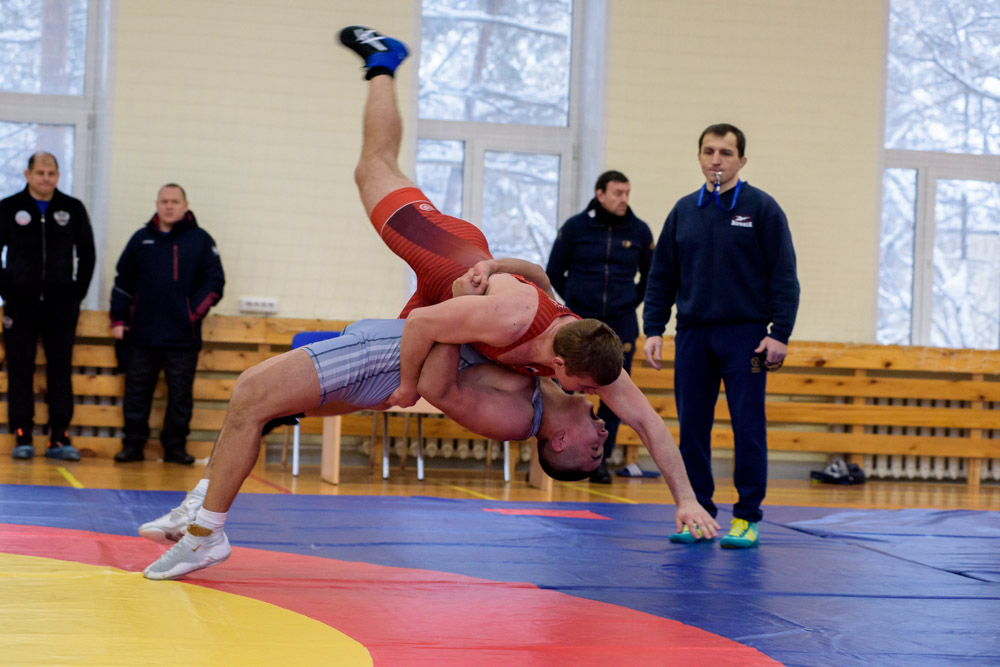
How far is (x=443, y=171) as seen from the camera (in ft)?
25.1

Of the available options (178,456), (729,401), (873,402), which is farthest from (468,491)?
(873,402)

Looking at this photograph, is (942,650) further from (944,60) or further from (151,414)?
(944,60)

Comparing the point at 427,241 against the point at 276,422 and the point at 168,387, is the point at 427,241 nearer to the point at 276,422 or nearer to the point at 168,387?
the point at 276,422

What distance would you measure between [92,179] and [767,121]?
4.87 metres

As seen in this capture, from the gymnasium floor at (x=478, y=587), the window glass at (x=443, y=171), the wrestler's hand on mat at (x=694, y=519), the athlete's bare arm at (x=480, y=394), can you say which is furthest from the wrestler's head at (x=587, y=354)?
the window glass at (x=443, y=171)

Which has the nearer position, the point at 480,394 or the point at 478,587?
the point at 478,587

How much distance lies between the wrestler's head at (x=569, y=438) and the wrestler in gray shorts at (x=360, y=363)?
0.32 metres

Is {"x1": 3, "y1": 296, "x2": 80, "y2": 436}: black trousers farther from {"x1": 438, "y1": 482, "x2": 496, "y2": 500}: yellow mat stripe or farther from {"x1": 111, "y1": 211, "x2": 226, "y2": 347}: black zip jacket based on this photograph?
{"x1": 438, "y1": 482, "x2": 496, "y2": 500}: yellow mat stripe

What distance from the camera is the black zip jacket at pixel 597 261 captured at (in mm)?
6371

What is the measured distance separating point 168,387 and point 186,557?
4096mm

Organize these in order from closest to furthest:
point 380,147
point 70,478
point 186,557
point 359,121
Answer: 1. point 186,557
2. point 380,147
3. point 70,478
4. point 359,121

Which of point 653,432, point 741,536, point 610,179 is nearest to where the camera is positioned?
point 653,432

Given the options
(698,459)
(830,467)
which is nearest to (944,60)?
(830,467)

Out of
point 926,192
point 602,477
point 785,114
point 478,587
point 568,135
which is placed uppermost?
point 785,114
